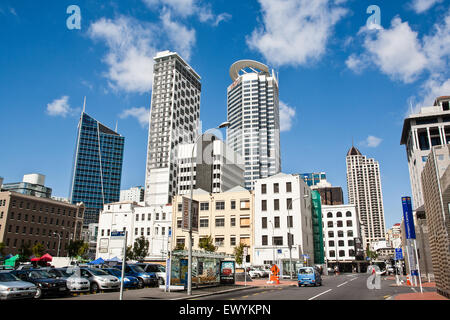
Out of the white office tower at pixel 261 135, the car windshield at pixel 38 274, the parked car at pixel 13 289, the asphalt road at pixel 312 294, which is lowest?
the asphalt road at pixel 312 294

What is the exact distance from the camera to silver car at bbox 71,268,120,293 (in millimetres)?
22016

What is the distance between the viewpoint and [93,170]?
188m

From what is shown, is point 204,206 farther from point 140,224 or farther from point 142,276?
point 142,276

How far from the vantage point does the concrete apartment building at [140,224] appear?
84.1 m

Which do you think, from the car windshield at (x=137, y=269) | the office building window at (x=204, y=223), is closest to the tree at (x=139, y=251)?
the office building window at (x=204, y=223)

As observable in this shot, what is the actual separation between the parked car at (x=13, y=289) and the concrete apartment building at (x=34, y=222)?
248 ft

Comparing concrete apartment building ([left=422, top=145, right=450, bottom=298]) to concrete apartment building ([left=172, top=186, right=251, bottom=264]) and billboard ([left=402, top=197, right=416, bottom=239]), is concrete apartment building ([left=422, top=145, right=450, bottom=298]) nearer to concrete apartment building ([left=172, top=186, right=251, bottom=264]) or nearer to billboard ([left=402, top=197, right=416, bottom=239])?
billboard ([left=402, top=197, right=416, bottom=239])

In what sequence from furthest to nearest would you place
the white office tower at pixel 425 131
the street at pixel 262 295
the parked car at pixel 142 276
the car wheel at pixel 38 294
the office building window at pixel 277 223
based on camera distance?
1. the white office tower at pixel 425 131
2. the office building window at pixel 277 223
3. the parked car at pixel 142 276
4. the street at pixel 262 295
5. the car wheel at pixel 38 294

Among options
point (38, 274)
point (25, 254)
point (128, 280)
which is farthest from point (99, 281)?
point (25, 254)

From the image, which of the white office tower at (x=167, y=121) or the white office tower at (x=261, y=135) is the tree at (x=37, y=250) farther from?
the white office tower at (x=261, y=135)

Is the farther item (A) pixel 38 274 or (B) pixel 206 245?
(B) pixel 206 245

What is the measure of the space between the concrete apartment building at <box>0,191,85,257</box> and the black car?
72.6 m

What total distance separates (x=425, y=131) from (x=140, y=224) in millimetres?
94490

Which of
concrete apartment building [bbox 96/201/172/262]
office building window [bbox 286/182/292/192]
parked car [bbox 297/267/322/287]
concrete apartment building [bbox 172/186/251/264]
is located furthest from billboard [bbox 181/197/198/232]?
concrete apartment building [bbox 96/201/172/262]
